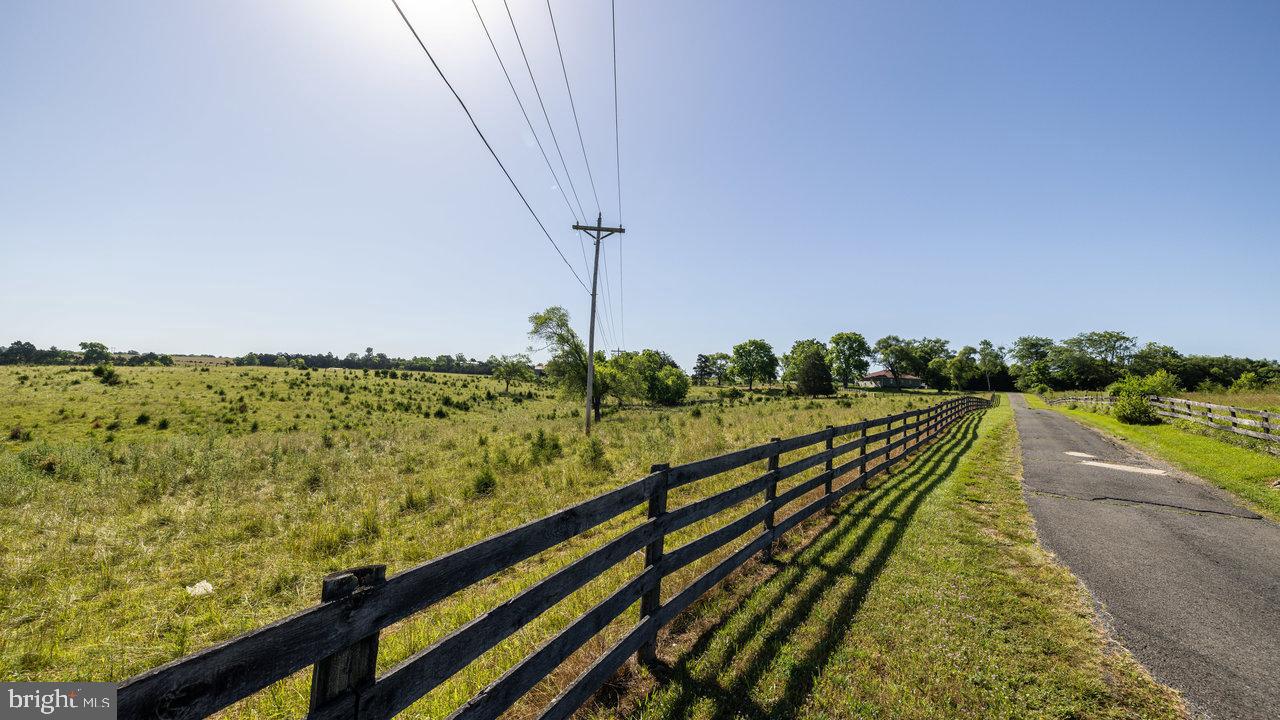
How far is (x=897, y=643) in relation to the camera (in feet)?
13.2

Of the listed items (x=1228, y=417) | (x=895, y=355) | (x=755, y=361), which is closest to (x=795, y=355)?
(x=755, y=361)

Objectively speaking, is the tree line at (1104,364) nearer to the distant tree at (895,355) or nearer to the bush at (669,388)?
the distant tree at (895,355)

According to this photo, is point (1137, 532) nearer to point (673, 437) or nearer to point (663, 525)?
point (663, 525)

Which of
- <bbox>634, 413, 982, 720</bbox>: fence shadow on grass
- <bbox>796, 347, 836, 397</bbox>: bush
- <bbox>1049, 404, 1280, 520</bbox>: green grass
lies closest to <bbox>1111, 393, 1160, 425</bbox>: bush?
<bbox>1049, 404, 1280, 520</bbox>: green grass

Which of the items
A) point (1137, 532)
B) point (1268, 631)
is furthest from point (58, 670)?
point (1137, 532)

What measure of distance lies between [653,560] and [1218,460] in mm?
17047

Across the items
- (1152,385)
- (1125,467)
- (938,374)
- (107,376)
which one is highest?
(938,374)

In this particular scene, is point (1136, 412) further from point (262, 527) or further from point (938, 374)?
point (938, 374)

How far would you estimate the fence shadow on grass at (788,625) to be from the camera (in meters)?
3.36

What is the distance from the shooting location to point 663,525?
152 inches

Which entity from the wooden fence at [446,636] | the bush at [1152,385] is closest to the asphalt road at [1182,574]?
the wooden fence at [446,636]

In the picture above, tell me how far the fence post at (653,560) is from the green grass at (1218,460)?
36.0 feet

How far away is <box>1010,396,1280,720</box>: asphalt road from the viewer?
359 cm

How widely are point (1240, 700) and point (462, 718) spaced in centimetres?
536
